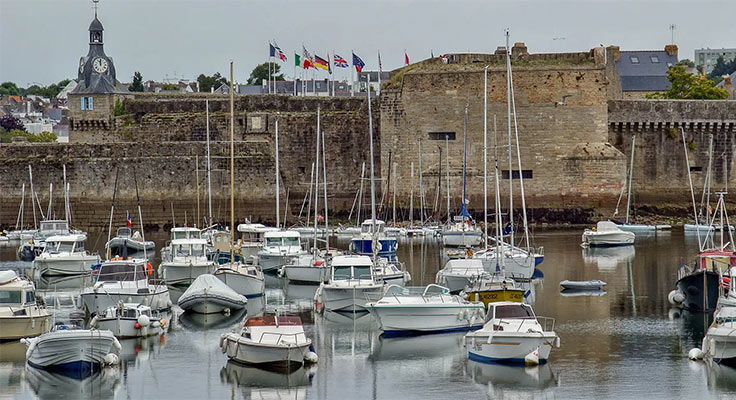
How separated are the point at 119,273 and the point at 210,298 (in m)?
1.94

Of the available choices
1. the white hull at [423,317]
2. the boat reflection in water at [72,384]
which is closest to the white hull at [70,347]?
the boat reflection in water at [72,384]

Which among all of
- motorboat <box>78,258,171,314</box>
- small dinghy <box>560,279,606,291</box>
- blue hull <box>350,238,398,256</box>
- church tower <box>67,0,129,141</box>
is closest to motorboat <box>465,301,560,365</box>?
motorboat <box>78,258,171,314</box>

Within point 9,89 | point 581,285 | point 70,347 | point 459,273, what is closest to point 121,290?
point 70,347

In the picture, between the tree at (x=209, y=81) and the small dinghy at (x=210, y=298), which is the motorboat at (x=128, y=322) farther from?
the tree at (x=209, y=81)

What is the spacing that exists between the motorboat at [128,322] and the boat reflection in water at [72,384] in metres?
2.12

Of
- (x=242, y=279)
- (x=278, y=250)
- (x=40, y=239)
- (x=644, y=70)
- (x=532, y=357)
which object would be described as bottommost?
(x=532, y=357)

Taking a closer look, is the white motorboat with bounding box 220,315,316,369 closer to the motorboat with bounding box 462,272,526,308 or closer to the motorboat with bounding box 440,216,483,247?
the motorboat with bounding box 462,272,526,308

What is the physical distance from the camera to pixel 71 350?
21.5 metres

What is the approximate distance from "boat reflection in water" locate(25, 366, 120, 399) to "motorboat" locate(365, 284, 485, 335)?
4785 millimetres

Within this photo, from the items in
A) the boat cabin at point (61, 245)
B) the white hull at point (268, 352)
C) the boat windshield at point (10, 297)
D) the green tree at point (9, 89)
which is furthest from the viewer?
the green tree at point (9, 89)

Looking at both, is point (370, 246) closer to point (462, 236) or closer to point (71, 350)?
point (462, 236)

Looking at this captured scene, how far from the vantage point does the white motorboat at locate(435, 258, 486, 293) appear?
1164 inches

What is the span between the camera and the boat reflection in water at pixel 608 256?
1478 inches

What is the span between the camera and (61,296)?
3083cm
